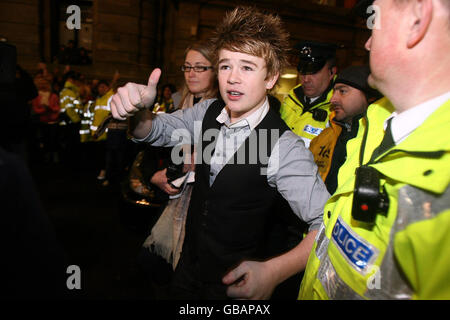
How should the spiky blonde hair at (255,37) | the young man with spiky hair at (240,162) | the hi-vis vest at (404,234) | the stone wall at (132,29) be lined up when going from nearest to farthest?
1. the hi-vis vest at (404,234)
2. the young man with spiky hair at (240,162)
3. the spiky blonde hair at (255,37)
4. the stone wall at (132,29)

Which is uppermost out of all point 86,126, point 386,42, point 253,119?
→ point 386,42

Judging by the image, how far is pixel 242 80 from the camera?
1.46 meters

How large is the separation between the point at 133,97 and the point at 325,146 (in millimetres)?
1862

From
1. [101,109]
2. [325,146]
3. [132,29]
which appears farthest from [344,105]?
[132,29]

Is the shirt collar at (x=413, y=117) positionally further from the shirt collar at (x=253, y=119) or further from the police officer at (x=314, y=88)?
the police officer at (x=314, y=88)

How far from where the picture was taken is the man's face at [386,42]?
2.90ft

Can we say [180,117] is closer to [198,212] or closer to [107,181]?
[198,212]

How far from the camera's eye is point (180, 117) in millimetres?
1751

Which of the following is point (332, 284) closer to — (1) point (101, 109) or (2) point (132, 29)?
(1) point (101, 109)

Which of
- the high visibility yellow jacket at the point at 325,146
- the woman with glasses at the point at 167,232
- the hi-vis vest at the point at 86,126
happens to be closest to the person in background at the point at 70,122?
the hi-vis vest at the point at 86,126

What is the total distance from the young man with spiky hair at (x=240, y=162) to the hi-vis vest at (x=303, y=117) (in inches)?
57.4

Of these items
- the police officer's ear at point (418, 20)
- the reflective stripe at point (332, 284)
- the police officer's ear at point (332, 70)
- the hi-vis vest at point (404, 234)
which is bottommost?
the reflective stripe at point (332, 284)

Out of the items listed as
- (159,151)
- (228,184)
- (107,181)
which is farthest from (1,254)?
(107,181)

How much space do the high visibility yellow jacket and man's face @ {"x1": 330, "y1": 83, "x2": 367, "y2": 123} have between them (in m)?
0.09
